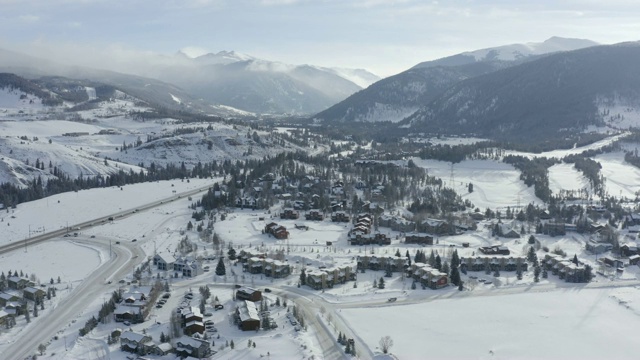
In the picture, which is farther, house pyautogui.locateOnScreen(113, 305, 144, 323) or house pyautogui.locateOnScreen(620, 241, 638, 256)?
house pyautogui.locateOnScreen(620, 241, 638, 256)

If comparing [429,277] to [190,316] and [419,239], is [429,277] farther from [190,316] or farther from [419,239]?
[190,316]

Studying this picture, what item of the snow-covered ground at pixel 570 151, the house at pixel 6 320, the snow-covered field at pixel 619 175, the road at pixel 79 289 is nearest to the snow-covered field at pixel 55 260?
the road at pixel 79 289

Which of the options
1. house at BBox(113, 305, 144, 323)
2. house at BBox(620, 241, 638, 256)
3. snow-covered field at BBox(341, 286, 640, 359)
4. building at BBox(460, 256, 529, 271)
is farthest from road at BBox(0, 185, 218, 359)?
house at BBox(620, 241, 638, 256)

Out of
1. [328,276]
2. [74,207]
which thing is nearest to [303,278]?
[328,276]

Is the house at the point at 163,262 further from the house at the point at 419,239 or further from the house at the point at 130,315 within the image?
the house at the point at 419,239

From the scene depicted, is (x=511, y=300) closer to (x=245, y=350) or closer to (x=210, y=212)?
(x=245, y=350)

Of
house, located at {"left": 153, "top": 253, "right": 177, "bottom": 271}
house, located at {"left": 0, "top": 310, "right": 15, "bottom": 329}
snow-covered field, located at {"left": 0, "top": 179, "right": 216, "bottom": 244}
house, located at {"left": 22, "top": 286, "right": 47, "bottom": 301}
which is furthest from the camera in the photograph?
snow-covered field, located at {"left": 0, "top": 179, "right": 216, "bottom": 244}

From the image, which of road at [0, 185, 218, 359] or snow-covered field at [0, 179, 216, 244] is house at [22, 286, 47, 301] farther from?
snow-covered field at [0, 179, 216, 244]

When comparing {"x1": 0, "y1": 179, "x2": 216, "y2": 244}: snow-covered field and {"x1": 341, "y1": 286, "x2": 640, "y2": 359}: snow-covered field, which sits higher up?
{"x1": 341, "y1": 286, "x2": 640, "y2": 359}: snow-covered field
